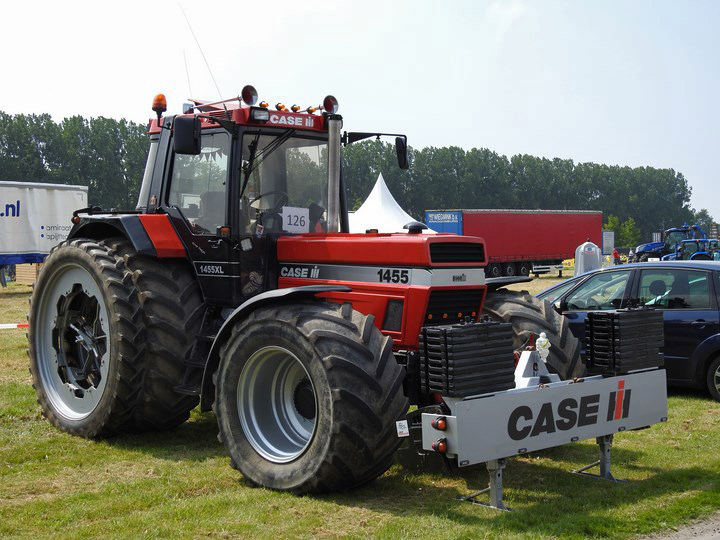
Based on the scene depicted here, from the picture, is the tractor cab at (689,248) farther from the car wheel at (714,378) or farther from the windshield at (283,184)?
the windshield at (283,184)

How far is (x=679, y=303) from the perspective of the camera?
9.68 m

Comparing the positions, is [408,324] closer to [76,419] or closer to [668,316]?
[76,419]

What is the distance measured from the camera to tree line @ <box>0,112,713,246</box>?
73188 mm

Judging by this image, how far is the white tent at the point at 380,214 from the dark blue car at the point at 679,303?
21.1m

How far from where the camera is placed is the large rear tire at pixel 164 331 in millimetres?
6934

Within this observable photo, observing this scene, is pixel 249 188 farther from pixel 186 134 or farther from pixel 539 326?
pixel 539 326

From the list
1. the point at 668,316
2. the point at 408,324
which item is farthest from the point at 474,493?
the point at 668,316

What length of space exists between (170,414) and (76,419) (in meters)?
0.99

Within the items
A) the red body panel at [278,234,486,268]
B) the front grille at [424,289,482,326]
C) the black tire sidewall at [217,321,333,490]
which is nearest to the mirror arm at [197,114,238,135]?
the red body panel at [278,234,486,268]

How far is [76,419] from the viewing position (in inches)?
297

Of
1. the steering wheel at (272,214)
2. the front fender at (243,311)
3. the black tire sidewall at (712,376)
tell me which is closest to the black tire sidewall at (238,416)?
the front fender at (243,311)

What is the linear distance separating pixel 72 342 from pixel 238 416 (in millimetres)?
2650

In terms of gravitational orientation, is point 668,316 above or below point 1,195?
below

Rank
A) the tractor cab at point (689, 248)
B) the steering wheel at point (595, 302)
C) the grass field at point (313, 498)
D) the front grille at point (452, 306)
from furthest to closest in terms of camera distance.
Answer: the tractor cab at point (689, 248), the steering wheel at point (595, 302), the front grille at point (452, 306), the grass field at point (313, 498)
